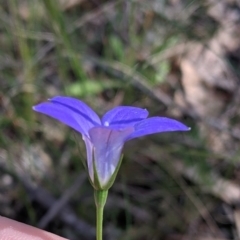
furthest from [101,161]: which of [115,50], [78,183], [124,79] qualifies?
[115,50]

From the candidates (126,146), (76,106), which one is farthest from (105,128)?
(126,146)

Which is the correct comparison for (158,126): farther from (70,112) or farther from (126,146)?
(126,146)

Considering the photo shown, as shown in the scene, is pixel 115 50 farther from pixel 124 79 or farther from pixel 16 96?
pixel 16 96

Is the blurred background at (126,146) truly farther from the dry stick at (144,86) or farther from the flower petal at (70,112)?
the flower petal at (70,112)

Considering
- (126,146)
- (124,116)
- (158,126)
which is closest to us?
(158,126)

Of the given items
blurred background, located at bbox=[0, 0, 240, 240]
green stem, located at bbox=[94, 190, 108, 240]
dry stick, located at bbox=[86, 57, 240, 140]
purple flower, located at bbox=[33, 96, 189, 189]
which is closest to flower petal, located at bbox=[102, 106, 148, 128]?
purple flower, located at bbox=[33, 96, 189, 189]

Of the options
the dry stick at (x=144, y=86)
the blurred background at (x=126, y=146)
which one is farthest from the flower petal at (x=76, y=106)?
the dry stick at (x=144, y=86)

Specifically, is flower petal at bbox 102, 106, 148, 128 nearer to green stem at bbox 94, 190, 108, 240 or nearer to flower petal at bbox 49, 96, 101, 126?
flower petal at bbox 49, 96, 101, 126
